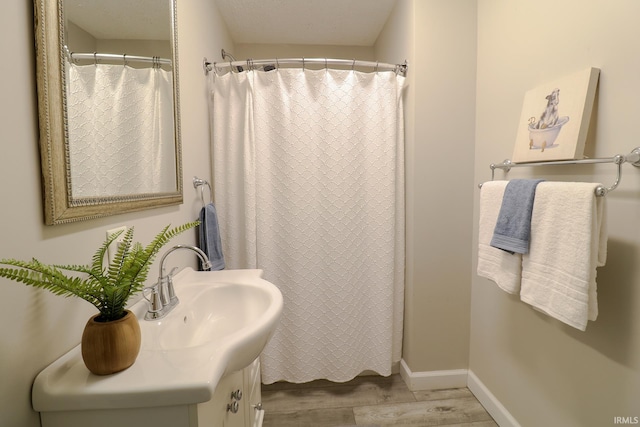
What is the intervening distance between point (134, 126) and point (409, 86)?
141cm

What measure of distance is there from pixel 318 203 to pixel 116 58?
1.06 m


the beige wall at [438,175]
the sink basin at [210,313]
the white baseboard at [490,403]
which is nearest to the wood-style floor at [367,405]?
the white baseboard at [490,403]

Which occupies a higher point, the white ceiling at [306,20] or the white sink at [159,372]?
the white ceiling at [306,20]

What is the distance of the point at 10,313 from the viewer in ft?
1.73

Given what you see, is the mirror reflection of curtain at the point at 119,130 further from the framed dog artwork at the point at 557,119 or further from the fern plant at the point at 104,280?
the framed dog artwork at the point at 557,119

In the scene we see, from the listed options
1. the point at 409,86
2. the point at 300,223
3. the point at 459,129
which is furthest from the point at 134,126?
the point at 459,129

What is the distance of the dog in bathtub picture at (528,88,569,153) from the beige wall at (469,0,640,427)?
96 millimetres

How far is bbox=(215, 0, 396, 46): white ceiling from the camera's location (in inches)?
71.6

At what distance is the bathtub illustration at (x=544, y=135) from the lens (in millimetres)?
1021

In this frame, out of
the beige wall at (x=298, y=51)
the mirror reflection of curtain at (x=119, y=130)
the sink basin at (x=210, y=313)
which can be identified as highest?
the beige wall at (x=298, y=51)

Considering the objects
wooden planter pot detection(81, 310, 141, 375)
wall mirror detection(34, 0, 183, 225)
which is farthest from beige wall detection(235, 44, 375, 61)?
wooden planter pot detection(81, 310, 141, 375)

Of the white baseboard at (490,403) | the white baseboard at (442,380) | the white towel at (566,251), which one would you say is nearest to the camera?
the white towel at (566,251)

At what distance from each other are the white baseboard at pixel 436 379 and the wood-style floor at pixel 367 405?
0.10ft

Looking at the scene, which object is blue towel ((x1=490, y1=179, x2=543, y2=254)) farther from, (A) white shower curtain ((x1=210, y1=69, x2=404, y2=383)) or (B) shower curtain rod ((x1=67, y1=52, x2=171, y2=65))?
(B) shower curtain rod ((x1=67, y1=52, x2=171, y2=65))
